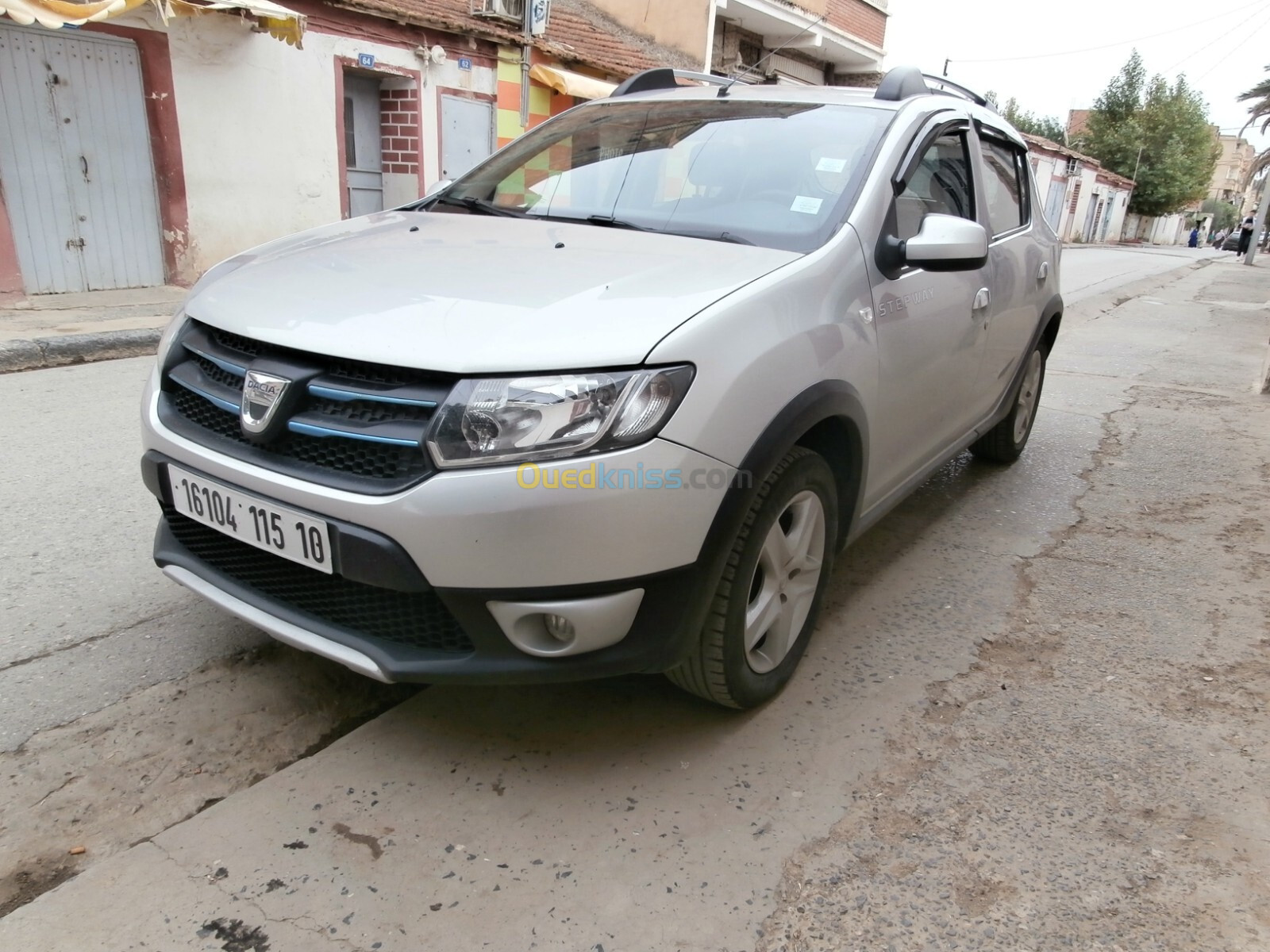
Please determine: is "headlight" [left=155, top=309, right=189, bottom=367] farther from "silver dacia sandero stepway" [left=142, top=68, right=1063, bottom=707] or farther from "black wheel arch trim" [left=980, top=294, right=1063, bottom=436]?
"black wheel arch trim" [left=980, top=294, right=1063, bottom=436]

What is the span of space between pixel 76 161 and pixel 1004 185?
803 centimetres

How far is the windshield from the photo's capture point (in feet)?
8.36

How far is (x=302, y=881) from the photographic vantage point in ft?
5.97

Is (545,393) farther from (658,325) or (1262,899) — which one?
(1262,899)

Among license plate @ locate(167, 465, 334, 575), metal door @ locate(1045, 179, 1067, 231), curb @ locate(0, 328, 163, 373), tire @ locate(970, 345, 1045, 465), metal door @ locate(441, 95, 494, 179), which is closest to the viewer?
license plate @ locate(167, 465, 334, 575)

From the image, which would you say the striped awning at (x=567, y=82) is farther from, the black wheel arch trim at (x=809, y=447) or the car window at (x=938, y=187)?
the black wheel arch trim at (x=809, y=447)

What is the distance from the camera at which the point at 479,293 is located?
201 centimetres

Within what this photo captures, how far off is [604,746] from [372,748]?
577 mm

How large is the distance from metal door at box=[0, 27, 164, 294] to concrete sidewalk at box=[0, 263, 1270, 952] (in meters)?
7.83

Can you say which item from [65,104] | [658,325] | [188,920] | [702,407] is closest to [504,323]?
[658,325]

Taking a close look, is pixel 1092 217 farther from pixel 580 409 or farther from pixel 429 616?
pixel 429 616

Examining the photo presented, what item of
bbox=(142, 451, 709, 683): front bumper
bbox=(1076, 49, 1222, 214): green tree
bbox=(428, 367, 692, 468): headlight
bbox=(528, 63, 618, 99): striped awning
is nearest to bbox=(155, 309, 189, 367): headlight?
bbox=(142, 451, 709, 683): front bumper

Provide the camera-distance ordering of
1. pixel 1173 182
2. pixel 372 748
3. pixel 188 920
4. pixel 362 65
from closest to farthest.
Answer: pixel 188 920, pixel 372 748, pixel 362 65, pixel 1173 182

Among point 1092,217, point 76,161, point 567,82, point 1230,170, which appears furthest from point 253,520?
point 1230,170
